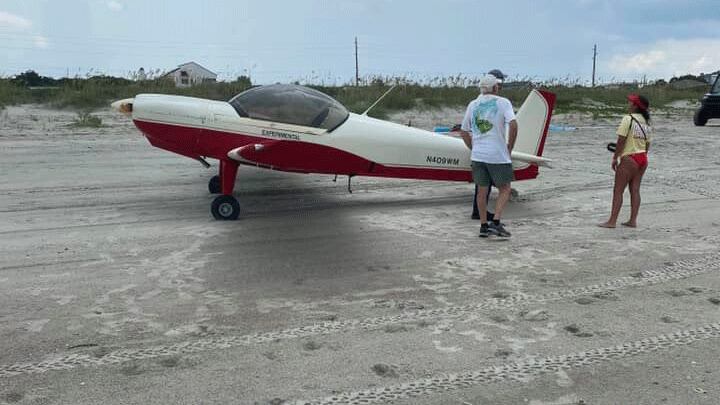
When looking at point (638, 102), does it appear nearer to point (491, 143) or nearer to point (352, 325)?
point (491, 143)

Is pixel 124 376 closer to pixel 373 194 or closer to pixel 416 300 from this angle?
pixel 416 300

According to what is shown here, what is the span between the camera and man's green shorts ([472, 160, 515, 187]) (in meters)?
6.44

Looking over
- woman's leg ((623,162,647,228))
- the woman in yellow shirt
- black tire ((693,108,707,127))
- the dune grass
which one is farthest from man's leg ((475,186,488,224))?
black tire ((693,108,707,127))

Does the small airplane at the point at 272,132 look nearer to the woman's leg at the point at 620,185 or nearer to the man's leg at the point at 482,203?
the man's leg at the point at 482,203

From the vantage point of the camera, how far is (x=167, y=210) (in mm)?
7719

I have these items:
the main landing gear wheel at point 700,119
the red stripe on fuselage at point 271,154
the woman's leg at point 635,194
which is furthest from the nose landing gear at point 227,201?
the main landing gear wheel at point 700,119

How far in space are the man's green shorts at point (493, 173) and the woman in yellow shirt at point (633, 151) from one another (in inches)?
56.2

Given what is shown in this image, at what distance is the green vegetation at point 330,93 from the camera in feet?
62.7

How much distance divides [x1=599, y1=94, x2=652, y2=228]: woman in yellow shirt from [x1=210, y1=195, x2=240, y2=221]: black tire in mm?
4097

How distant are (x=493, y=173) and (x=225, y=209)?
2977 millimetres

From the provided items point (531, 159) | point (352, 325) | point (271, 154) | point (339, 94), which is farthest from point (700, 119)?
point (352, 325)

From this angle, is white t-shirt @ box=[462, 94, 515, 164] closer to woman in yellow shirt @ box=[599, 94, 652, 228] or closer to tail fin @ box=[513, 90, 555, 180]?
woman in yellow shirt @ box=[599, 94, 652, 228]

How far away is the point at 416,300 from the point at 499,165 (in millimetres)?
2341

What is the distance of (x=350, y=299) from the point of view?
15.2 feet
